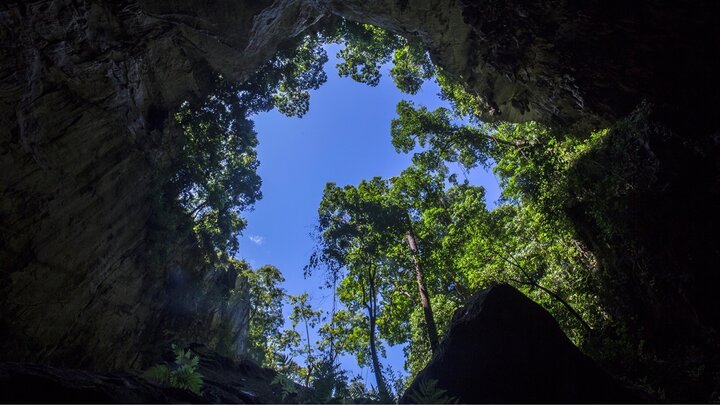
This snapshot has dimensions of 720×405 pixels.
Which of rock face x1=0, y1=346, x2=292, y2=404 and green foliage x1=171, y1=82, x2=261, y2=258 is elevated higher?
green foliage x1=171, y1=82, x2=261, y2=258

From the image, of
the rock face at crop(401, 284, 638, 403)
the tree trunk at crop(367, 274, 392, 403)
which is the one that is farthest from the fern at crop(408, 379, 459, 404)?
the tree trunk at crop(367, 274, 392, 403)

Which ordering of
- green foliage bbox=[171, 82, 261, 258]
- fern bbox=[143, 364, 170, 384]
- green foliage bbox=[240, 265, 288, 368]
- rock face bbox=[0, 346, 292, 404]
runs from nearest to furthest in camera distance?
rock face bbox=[0, 346, 292, 404] < fern bbox=[143, 364, 170, 384] < green foliage bbox=[171, 82, 261, 258] < green foliage bbox=[240, 265, 288, 368]

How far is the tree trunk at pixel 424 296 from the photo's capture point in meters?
16.0

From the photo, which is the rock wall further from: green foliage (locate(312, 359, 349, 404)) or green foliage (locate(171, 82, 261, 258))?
green foliage (locate(312, 359, 349, 404))

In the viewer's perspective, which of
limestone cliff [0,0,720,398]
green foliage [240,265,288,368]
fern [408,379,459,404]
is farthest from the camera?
green foliage [240,265,288,368]

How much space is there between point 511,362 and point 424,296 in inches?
379

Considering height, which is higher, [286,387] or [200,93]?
[200,93]

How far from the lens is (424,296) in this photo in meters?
17.8

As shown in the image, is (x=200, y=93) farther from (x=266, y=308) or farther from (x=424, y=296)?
(x=266, y=308)

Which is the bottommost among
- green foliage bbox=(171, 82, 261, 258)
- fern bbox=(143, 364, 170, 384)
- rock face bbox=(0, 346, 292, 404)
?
rock face bbox=(0, 346, 292, 404)

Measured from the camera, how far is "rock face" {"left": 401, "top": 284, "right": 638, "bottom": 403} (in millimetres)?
7695

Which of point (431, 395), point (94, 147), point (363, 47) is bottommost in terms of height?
point (431, 395)

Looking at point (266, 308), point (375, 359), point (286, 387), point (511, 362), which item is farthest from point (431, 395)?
point (266, 308)

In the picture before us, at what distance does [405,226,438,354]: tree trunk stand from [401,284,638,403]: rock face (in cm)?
709
